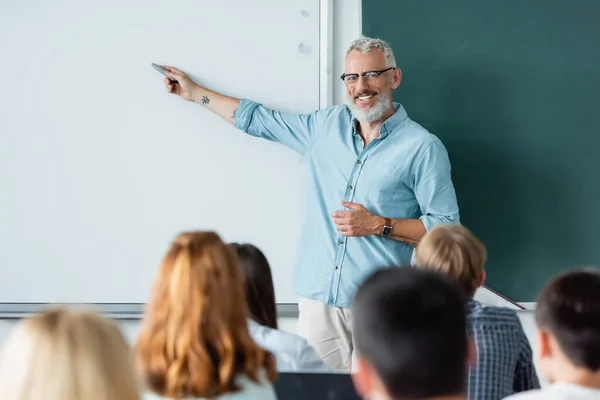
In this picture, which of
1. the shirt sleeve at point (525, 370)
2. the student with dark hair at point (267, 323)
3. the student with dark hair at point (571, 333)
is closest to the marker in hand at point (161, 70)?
the student with dark hair at point (267, 323)

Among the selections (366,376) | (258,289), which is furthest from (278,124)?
(366,376)

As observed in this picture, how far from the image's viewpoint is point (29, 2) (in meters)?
3.19

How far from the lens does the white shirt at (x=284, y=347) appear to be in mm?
1928

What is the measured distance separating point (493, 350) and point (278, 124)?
4.91 ft

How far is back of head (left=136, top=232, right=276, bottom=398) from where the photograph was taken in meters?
1.52

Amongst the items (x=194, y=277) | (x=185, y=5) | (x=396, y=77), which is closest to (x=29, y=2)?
(x=185, y=5)

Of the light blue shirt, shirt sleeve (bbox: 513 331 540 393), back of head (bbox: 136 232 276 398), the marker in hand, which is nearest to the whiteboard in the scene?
the marker in hand

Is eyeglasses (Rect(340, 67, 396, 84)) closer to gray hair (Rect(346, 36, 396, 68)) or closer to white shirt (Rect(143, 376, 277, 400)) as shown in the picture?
gray hair (Rect(346, 36, 396, 68))

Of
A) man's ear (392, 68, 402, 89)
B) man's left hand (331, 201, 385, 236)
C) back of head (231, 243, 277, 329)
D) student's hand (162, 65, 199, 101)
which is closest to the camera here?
back of head (231, 243, 277, 329)

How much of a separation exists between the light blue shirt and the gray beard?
2.0 inches

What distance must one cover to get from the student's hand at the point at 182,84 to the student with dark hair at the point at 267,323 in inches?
46.9

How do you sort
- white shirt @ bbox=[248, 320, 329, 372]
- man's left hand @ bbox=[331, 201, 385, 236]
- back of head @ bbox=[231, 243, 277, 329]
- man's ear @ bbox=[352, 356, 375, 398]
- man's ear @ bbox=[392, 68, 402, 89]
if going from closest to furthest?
1. man's ear @ bbox=[352, 356, 375, 398]
2. white shirt @ bbox=[248, 320, 329, 372]
3. back of head @ bbox=[231, 243, 277, 329]
4. man's left hand @ bbox=[331, 201, 385, 236]
5. man's ear @ bbox=[392, 68, 402, 89]

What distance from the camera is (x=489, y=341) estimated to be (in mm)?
1955

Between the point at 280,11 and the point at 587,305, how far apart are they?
2.03 m
